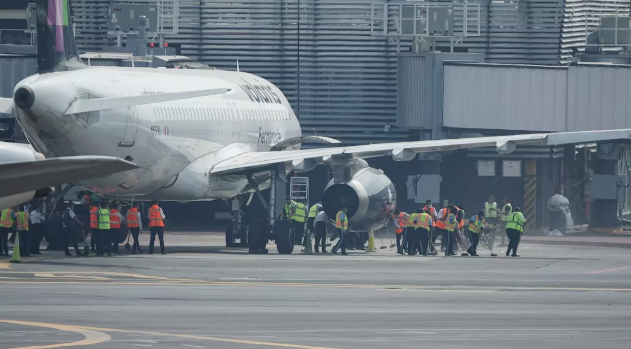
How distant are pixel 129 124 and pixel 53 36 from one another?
113 inches

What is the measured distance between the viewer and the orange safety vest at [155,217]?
1347 inches

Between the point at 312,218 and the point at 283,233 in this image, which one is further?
the point at 312,218

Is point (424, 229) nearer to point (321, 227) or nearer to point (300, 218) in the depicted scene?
point (321, 227)

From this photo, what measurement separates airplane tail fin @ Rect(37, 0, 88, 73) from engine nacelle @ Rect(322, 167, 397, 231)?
8444mm

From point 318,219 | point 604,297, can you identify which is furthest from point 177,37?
point 604,297

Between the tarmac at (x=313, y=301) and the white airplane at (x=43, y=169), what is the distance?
218cm

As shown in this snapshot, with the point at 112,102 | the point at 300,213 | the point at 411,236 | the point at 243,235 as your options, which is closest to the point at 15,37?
the point at 243,235

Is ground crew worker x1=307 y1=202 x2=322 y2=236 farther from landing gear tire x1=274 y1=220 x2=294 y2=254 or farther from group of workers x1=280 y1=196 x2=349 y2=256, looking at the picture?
landing gear tire x1=274 y1=220 x2=294 y2=254

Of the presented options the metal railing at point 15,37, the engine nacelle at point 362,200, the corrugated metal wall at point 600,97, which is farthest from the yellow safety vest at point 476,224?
the metal railing at point 15,37

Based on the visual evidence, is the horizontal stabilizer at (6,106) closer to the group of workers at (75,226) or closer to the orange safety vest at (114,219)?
the group of workers at (75,226)

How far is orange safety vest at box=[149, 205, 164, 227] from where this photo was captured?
34219mm

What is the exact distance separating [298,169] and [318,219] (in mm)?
2256

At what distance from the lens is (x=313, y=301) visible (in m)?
22.2

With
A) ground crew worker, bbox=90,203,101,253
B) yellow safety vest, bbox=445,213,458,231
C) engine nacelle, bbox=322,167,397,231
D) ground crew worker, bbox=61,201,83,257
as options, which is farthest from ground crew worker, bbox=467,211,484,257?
ground crew worker, bbox=61,201,83,257
